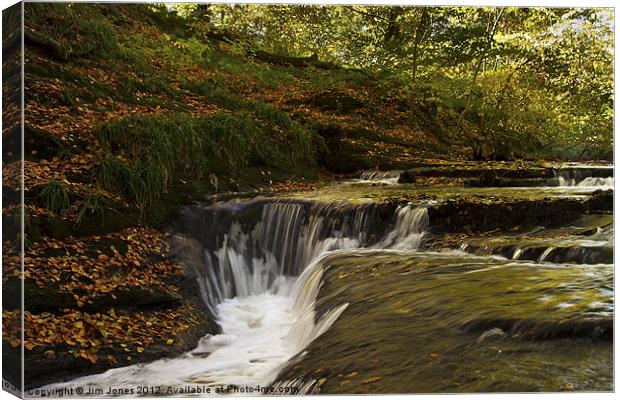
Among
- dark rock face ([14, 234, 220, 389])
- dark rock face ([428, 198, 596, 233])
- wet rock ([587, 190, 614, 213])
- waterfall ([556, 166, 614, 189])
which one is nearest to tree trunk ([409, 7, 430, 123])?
dark rock face ([428, 198, 596, 233])

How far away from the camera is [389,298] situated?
A: 15.4ft

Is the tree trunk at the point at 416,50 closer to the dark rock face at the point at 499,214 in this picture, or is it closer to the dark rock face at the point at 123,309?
the dark rock face at the point at 499,214

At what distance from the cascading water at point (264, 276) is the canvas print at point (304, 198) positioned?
0.02 m

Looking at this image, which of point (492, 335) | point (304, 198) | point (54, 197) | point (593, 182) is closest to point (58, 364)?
point (54, 197)

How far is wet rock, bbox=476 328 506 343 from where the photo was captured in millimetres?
4086

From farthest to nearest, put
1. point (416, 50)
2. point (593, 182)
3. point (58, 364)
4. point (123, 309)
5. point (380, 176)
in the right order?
point (380, 176) < point (416, 50) < point (593, 182) < point (123, 309) < point (58, 364)

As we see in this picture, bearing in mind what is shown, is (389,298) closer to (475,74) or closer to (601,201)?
(601,201)

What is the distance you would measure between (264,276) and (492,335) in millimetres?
2367

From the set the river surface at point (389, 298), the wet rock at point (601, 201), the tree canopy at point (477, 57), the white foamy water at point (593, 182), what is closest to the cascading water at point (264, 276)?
the river surface at point (389, 298)

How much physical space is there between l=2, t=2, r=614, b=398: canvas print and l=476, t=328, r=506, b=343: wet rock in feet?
0.05

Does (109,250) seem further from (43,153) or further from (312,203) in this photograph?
(312,203)

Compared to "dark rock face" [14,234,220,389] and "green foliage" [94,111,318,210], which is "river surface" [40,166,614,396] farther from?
"green foliage" [94,111,318,210]

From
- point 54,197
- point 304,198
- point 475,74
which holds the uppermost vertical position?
point 475,74

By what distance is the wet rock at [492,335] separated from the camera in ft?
13.4
